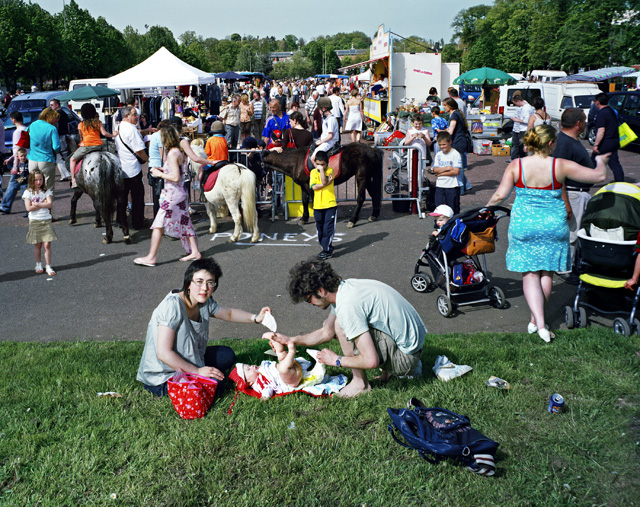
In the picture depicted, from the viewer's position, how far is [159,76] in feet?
58.0

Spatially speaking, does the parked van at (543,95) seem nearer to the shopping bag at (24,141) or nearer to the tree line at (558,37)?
the tree line at (558,37)

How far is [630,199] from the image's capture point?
641 centimetres

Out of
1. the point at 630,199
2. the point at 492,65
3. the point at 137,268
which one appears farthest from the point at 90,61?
the point at 630,199

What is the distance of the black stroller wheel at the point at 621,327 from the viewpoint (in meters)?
5.86

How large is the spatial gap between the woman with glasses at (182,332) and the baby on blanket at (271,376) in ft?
0.63

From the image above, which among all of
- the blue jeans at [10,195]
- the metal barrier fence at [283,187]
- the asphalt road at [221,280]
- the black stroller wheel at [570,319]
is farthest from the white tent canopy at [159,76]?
the black stroller wheel at [570,319]

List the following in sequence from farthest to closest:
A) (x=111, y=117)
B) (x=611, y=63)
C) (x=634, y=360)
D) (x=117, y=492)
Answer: (x=611, y=63) → (x=111, y=117) → (x=634, y=360) → (x=117, y=492)

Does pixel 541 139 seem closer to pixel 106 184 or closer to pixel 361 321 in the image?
pixel 361 321

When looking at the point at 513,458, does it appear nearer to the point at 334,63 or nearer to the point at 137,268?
the point at 137,268

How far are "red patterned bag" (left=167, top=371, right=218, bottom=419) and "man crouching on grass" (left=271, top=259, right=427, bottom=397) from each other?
64 cm

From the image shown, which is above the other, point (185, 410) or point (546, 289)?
point (546, 289)

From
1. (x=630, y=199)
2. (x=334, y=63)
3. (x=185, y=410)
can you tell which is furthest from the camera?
(x=334, y=63)

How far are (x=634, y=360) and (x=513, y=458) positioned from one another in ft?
6.48

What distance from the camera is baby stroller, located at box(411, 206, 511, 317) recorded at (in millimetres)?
6645
